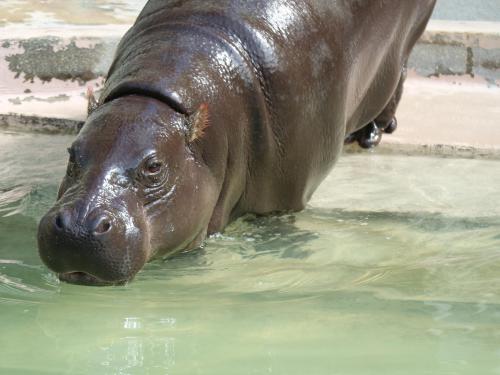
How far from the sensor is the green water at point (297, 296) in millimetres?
3283

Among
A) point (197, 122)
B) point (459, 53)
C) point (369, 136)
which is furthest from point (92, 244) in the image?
point (459, 53)

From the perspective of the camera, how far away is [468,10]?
10.0m

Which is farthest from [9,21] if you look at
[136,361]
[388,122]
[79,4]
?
[136,361]

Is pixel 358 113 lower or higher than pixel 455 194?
higher

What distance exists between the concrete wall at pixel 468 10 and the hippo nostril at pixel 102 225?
644cm

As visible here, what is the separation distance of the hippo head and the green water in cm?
20

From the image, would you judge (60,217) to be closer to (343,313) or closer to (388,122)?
(343,313)

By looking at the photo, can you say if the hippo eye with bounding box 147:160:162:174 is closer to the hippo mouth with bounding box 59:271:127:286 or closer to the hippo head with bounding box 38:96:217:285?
the hippo head with bounding box 38:96:217:285

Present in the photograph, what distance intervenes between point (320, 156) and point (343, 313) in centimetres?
126

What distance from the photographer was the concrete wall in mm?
9742

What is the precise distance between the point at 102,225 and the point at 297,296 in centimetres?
84

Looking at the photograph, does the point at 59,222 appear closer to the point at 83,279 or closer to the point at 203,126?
the point at 83,279

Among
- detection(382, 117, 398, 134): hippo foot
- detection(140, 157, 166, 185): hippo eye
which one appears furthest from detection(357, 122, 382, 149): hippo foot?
detection(140, 157, 166, 185): hippo eye

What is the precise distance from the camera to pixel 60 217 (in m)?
3.57
